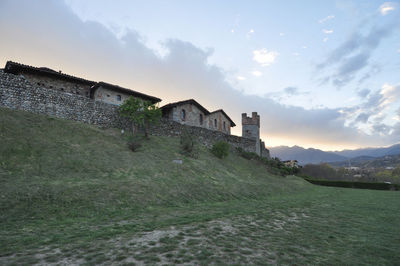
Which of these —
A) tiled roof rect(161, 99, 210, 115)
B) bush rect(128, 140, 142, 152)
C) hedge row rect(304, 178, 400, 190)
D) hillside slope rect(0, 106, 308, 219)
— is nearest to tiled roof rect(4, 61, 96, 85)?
hillside slope rect(0, 106, 308, 219)

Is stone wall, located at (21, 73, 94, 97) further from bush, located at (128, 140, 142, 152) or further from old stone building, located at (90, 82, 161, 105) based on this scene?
bush, located at (128, 140, 142, 152)

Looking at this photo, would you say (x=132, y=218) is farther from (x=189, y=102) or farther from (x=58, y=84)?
(x=189, y=102)

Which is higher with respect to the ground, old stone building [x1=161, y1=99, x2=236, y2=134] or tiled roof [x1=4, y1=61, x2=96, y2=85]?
tiled roof [x1=4, y1=61, x2=96, y2=85]

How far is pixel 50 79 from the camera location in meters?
26.4

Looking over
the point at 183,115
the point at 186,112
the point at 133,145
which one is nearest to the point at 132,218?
the point at 133,145

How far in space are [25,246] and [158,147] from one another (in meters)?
17.9

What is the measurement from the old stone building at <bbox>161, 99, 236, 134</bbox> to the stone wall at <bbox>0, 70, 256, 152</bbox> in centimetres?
765

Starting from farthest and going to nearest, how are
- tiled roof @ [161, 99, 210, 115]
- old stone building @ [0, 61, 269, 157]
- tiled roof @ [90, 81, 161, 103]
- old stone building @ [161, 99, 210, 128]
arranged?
old stone building @ [161, 99, 210, 128] < tiled roof @ [161, 99, 210, 115] < tiled roof @ [90, 81, 161, 103] < old stone building @ [0, 61, 269, 157]

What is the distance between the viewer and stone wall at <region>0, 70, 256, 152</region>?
1835 cm

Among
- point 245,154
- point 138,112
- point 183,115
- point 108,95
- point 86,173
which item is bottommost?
point 86,173

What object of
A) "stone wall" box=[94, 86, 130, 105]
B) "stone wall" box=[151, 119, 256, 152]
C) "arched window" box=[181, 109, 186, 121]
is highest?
"stone wall" box=[94, 86, 130, 105]

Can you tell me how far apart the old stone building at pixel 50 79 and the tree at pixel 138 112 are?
888 cm

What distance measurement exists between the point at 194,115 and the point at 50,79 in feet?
73.7

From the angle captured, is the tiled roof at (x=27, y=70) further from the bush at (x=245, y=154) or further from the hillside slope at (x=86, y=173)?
the bush at (x=245, y=154)
